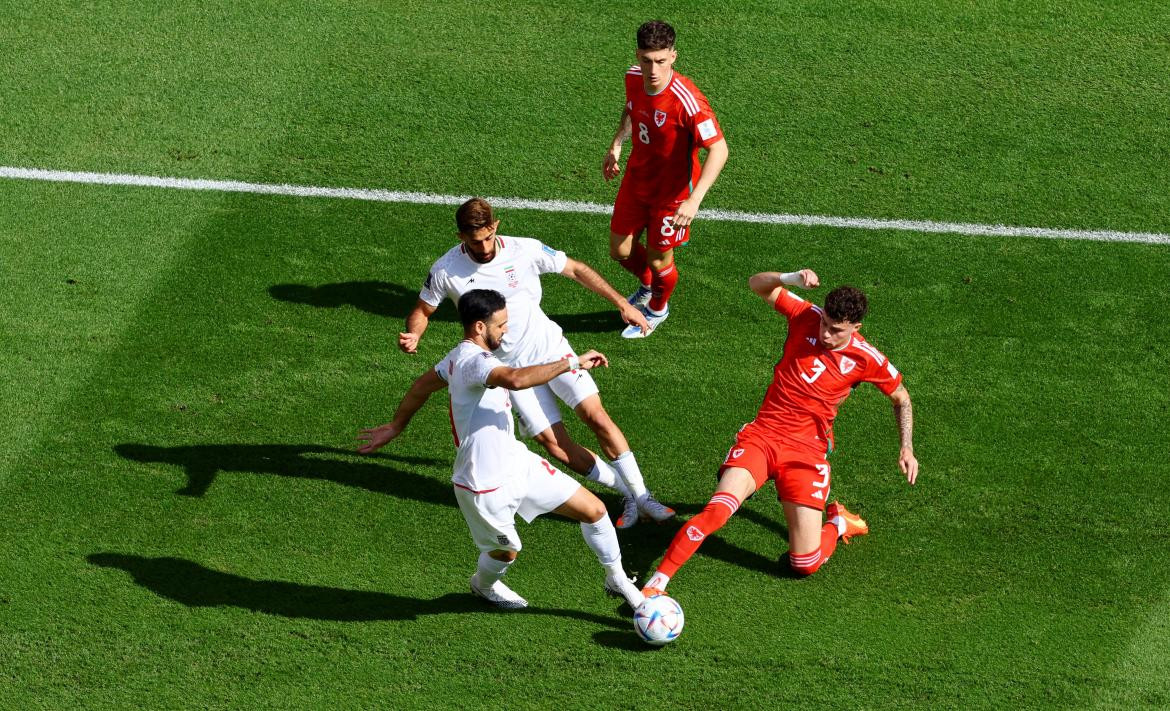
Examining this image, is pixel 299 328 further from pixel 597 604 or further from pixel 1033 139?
pixel 1033 139

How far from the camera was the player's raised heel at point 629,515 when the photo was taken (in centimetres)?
827

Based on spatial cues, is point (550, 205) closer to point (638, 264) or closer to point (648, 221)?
point (638, 264)

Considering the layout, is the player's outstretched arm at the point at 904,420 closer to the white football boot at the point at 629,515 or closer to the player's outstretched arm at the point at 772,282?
the player's outstretched arm at the point at 772,282

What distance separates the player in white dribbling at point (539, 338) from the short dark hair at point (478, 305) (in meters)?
1.21

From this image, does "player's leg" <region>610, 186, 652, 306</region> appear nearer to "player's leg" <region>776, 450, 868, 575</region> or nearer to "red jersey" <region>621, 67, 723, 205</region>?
"red jersey" <region>621, 67, 723, 205</region>

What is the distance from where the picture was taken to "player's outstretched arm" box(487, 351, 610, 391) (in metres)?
6.59

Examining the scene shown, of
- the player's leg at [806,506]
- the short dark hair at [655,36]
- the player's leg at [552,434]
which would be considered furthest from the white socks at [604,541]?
the short dark hair at [655,36]

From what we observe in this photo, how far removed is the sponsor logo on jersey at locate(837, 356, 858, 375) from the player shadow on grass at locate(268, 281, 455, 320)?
3.34 meters

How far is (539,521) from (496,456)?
5.57 ft

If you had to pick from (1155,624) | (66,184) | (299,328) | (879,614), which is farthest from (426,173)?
(1155,624)

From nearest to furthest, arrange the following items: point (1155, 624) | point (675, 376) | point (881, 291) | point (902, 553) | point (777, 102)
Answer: point (1155, 624) → point (902, 553) → point (675, 376) → point (881, 291) → point (777, 102)

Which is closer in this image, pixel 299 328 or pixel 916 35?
pixel 299 328

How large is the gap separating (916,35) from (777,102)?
1.91 meters

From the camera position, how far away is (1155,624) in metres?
7.58
